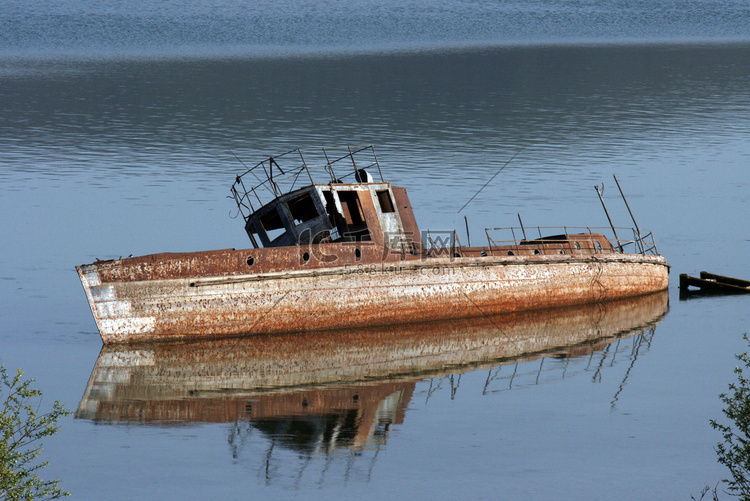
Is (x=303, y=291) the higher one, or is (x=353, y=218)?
(x=353, y=218)

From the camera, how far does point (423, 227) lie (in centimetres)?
3903

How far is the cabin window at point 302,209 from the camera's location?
26.6 meters

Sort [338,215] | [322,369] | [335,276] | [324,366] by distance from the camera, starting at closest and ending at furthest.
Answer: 1. [322,369]
2. [324,366]
3. [335,276]
4. [338,215]

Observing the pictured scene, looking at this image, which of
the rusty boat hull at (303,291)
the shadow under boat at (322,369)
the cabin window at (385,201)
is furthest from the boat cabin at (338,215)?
the shadow under boat at (322,369)

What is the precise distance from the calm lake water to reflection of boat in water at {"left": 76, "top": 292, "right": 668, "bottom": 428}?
10 centimetres

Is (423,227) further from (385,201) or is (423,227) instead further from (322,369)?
(322,369)

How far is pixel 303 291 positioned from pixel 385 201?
4206 mm

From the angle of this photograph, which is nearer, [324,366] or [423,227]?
[324,366]

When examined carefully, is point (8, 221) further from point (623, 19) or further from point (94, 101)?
point (623, 19)

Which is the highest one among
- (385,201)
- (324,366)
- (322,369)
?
(385,201)

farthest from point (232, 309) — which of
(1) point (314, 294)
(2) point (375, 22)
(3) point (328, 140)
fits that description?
(2) point (375, 22)

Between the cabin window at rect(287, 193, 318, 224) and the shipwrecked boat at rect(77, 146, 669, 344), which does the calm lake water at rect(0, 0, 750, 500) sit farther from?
the cabin window at rect(287, 193, 318, 224)

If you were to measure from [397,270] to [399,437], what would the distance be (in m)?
8.72

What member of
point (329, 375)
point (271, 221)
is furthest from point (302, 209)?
point (329, 375)
